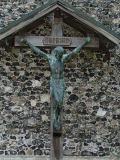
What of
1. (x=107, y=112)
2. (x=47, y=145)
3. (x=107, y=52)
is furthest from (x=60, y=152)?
(x=107, y=52)

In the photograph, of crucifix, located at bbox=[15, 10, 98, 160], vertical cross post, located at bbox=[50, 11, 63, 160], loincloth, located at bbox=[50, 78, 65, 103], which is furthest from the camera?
vertical cross post, located at bbox=[50, 11, 63, 160]

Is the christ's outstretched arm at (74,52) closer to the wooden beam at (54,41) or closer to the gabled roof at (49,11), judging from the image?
the wooden beam at (54,41)

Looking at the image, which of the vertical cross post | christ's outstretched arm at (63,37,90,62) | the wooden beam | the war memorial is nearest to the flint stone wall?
the war memorial

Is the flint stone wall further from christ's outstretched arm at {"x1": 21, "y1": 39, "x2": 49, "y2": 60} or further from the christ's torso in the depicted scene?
the christ's torso

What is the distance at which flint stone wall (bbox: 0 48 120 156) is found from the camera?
14836 millimetres

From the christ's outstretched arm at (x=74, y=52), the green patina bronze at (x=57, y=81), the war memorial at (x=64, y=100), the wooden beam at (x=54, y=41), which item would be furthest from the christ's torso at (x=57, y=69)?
the war memorial at (x=64, y=100)

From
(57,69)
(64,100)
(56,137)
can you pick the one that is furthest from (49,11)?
(56,137)

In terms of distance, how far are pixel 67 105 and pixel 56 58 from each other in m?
1.95

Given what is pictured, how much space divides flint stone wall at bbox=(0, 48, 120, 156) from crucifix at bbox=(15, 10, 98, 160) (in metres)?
0.71

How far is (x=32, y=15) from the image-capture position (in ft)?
46.3

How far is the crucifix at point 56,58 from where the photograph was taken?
13211 millimetres

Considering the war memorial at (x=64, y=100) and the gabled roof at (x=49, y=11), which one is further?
the war memorial at (x=64, y=100)

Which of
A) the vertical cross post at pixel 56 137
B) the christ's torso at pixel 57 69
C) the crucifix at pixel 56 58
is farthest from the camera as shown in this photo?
the vertical cross post at pixel 56 137

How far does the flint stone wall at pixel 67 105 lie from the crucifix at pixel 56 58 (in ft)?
2.34
